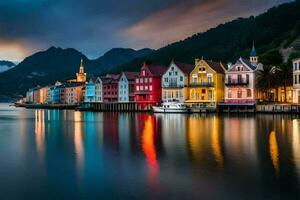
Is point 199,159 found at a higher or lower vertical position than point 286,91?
lower

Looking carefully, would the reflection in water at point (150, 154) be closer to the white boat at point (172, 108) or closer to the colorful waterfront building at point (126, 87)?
the white boat at point (172, 108)

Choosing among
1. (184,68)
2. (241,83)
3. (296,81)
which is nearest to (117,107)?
(184,68)

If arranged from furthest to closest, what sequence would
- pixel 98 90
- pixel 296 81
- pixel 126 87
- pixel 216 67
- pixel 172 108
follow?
pixel 98 90 → pixel 126 87 → pixel 216 67 → pixel 172 108 → pixel 296 81

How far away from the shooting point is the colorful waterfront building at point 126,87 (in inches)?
5221

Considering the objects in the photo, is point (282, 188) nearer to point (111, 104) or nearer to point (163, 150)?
point (163, 150)

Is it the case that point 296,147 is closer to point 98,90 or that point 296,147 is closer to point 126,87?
point 126,87

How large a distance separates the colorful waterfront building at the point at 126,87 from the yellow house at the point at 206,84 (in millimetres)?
25757

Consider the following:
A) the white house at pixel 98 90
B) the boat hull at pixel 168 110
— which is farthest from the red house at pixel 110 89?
the boat hull at pixel 168 110

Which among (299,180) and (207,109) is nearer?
(299,180)

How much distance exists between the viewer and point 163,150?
36.8 m

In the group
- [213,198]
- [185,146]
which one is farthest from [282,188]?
[185,146]

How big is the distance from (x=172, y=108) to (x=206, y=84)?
10.7 metres

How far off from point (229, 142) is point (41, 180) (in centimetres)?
2206

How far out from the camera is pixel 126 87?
439ft
